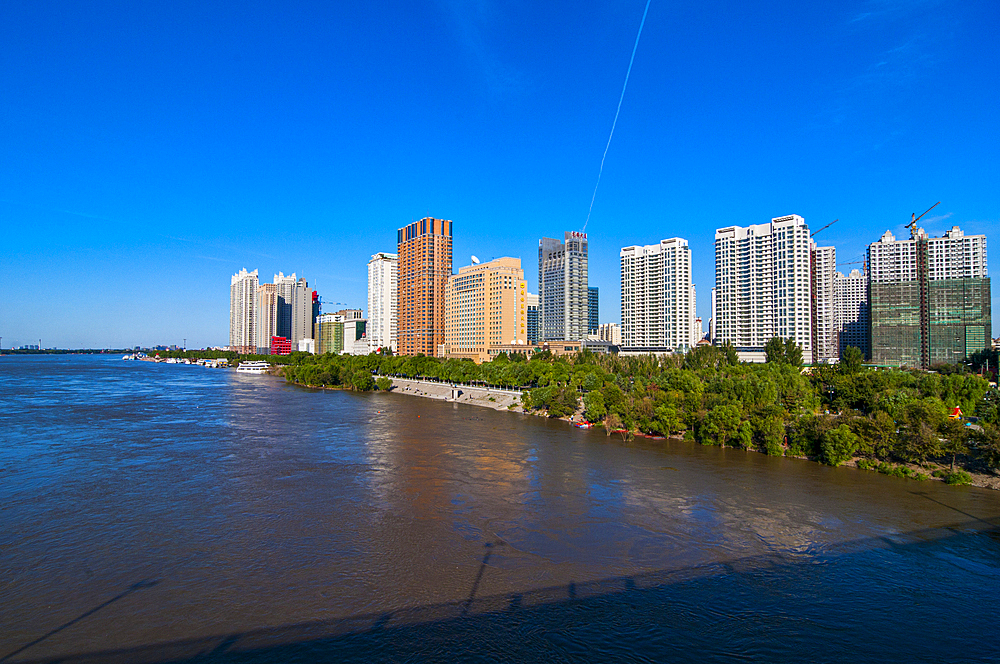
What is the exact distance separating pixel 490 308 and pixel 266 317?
69.2m

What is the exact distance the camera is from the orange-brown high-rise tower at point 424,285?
2665 inches

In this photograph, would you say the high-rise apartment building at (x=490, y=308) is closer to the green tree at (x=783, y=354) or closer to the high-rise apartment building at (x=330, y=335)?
the green tree at (x=783, y=354)

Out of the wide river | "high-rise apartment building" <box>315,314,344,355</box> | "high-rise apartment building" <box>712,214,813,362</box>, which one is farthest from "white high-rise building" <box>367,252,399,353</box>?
the wide river

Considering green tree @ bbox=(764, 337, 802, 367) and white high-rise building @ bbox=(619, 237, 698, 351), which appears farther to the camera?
white high-rise building @ bbox=(619, 237, 698, 351)

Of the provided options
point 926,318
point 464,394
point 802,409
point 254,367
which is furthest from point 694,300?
point 254,367

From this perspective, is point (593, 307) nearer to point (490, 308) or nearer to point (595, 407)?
point (490, 308)

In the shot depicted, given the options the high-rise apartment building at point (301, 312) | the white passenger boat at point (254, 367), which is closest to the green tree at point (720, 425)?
the white passenger boat at point (254, 367)

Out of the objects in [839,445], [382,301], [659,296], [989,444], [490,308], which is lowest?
[839,445]

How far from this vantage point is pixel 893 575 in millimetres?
8906

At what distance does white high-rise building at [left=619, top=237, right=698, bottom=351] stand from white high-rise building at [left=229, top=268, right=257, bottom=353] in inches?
3156

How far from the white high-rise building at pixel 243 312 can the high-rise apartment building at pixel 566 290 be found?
219 feet

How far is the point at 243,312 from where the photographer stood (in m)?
117

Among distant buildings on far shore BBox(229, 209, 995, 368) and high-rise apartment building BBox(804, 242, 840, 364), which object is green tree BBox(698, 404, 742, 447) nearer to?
distant buildings on far shore BBox(229, 209, 995, 368)

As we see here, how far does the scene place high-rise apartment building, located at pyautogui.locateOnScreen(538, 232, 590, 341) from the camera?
74.3 metres
